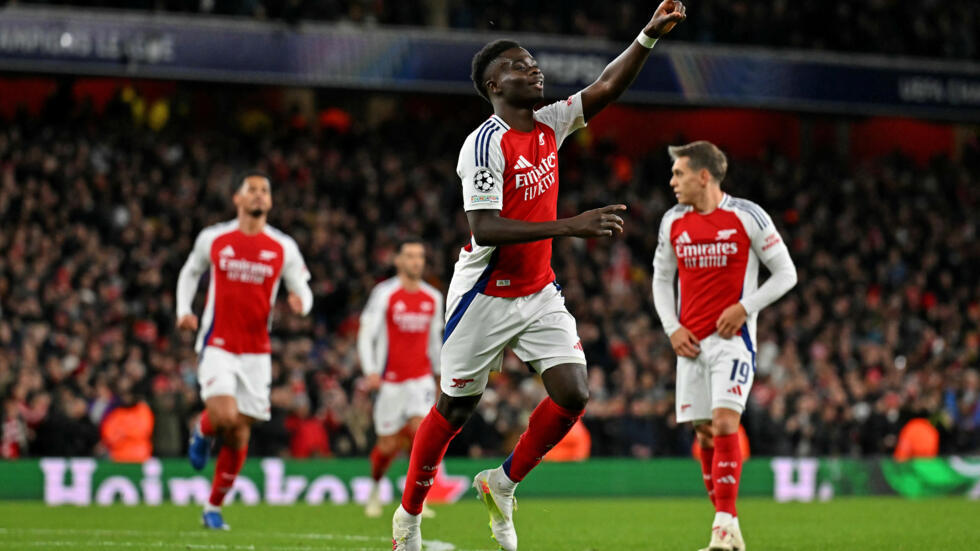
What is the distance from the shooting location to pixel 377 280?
2270 centimetres

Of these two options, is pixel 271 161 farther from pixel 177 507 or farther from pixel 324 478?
pixel 177 507

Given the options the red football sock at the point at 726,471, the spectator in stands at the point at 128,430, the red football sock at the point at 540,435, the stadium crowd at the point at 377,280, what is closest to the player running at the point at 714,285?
the red football sock at the point at 726,471

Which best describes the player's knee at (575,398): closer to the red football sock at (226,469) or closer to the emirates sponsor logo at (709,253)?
the emirates sponsor logo at (709,253)

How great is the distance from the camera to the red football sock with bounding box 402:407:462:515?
24.7 feet

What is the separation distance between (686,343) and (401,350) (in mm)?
5535

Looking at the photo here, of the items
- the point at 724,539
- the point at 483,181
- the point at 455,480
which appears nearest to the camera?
the point at 483,181

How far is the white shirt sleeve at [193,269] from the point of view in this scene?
36.5 ft

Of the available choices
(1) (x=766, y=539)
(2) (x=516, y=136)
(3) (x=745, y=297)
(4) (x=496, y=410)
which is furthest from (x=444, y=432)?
(4) (x=496, y=410)

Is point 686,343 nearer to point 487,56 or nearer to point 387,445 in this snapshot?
point 487,56

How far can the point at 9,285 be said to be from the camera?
1994 cm

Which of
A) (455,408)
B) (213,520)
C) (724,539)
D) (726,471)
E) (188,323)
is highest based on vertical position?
(188,323)

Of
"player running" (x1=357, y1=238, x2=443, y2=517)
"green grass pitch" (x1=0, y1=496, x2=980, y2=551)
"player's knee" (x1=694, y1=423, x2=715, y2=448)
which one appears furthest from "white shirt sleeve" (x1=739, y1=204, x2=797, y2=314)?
"player running" (x1=357, y1=238, x2=443, y2=517)

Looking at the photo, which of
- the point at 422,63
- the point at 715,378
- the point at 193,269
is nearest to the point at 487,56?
the point at 715,378

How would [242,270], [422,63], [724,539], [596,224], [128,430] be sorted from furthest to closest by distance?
[422,63], [128,430], [242,270], [724,539], [596,224]
